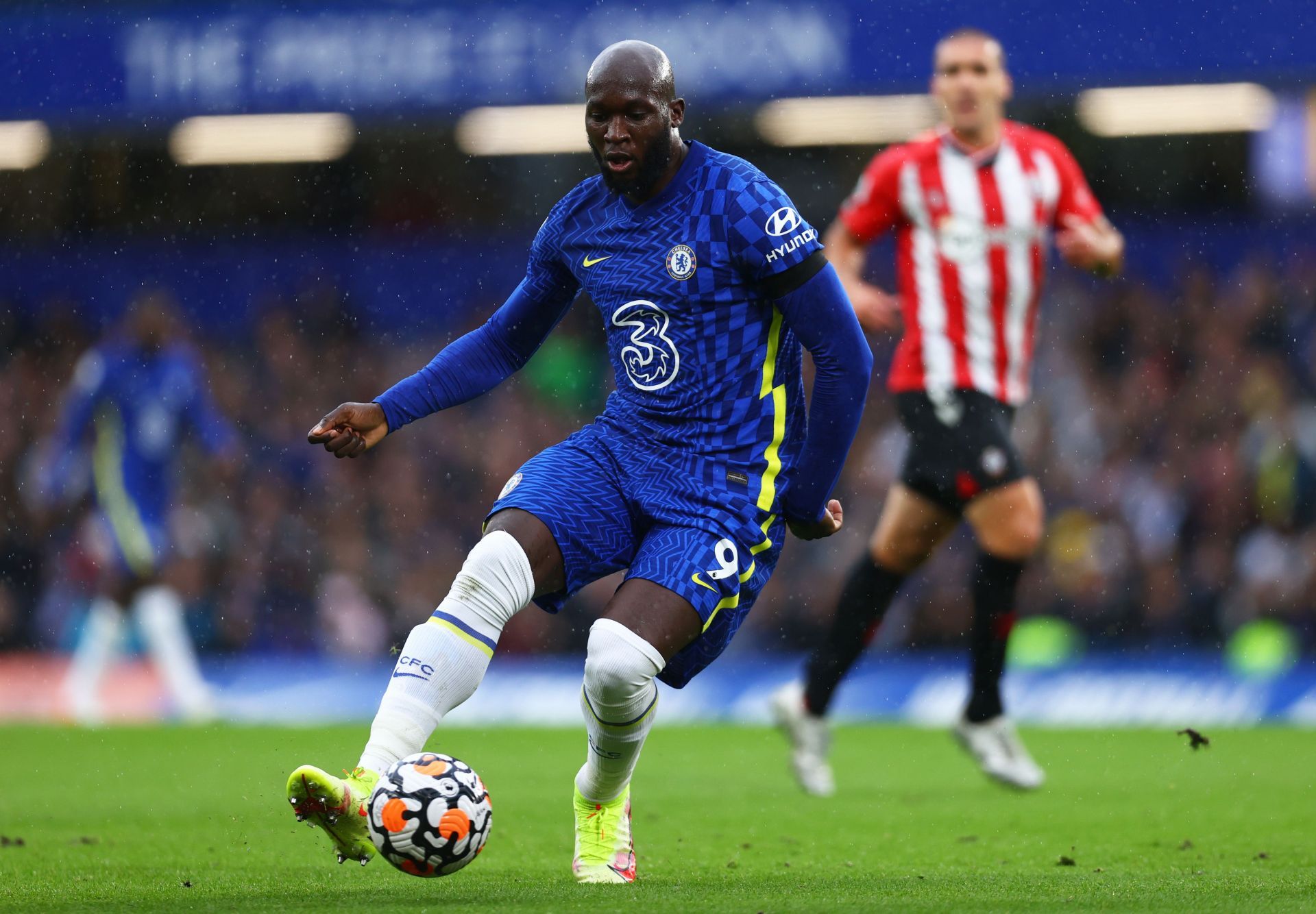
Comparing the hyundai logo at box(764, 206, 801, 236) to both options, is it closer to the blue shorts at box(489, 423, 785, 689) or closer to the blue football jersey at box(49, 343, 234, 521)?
the blue shorts at box(489, 423, 785, 689)

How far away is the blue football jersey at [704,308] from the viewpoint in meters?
4.23

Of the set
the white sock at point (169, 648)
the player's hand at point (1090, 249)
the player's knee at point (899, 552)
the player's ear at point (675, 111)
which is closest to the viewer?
the player's ear at point (675, 111)

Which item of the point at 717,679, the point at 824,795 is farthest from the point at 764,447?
the point at 717,679

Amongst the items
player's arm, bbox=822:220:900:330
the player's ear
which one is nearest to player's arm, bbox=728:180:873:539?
the player's ear

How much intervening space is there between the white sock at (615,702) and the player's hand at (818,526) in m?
0.51

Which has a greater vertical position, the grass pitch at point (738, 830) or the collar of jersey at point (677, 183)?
the collar of jersey at point (677, 183)

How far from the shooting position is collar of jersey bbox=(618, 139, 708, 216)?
170 inches

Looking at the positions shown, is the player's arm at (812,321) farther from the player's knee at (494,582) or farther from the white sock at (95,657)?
the white sock at (95,657)

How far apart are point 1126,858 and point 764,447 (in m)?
1.53

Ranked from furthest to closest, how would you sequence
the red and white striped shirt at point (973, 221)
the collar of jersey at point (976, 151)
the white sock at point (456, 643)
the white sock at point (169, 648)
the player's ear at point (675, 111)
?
the white sock at point (169, 648)
the collar of jersey at point (976, 151)
the red and white striped shirt at point (973, 221)
the player's ear at point (675, 111)
the white sock at point (456, 643)

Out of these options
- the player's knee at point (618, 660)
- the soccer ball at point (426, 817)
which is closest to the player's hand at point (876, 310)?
the player's knee at point (618, 660)

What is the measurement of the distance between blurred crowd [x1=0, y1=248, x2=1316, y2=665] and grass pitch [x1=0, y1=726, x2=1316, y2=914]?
120 inches

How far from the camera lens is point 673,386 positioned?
4305 mm

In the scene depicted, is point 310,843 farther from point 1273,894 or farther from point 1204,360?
point 1204,360
